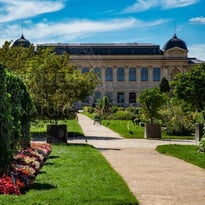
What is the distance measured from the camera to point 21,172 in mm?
8852

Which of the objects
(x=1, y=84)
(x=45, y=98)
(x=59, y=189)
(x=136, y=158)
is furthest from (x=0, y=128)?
(x=45, y=98)

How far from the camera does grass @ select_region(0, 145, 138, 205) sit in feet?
23.6

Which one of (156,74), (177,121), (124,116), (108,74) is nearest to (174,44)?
(156,74)

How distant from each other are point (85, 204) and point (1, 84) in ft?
9.81

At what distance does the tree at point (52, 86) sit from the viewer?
73.6 feet

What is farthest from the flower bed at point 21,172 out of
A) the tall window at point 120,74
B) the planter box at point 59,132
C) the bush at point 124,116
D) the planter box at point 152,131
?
the tall window at point 120,74

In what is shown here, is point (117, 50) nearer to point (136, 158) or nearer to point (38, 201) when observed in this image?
point (136, 158)

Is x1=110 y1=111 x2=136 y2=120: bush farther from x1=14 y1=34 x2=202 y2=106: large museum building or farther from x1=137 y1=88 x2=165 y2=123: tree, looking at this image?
x1=14 y1=34 x2=202 y2=106: large museum building

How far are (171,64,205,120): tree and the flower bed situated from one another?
48.3 feet

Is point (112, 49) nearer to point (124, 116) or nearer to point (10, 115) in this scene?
point (124, 116)

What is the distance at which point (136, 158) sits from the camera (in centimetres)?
1439

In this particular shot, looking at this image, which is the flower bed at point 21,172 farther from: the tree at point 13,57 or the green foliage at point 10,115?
the tree at point 13,57

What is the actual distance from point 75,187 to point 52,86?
14457 mm

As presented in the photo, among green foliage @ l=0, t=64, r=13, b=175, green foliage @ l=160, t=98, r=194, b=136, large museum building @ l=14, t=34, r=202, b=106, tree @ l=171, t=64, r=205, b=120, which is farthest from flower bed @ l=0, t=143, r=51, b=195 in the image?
large museum building @ l=14, t=34, r=202, b=106
